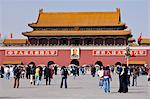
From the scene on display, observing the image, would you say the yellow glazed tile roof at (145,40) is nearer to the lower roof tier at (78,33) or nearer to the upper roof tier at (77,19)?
the upper roof tier at (77,19)

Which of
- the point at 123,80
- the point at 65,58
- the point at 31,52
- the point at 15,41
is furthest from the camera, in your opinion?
the point at 15,41

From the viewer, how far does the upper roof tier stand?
6438cm

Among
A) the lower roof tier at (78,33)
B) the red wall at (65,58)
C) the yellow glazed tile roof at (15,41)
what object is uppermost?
the lower roof tier at (78,33)

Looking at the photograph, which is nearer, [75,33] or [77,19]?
[75,33]

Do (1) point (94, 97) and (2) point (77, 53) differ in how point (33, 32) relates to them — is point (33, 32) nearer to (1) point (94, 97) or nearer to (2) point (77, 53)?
(2) point (77, 53)

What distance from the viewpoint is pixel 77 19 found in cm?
6656

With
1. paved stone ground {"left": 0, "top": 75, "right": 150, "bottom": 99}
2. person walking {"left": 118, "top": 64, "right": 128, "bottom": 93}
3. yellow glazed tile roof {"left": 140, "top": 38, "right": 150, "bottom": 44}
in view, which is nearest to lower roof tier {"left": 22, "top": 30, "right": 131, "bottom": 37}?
yellow glazed tile roof {"left": 140, "top": 38, "right": 150, "bottom": 44}

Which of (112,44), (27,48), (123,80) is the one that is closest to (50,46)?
(27,48)

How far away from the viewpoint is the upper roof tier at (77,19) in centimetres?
6438

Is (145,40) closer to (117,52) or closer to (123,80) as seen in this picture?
(117,52)

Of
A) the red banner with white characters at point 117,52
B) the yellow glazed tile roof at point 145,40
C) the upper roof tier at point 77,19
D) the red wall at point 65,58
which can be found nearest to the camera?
the red banner with white characters at point 117,52

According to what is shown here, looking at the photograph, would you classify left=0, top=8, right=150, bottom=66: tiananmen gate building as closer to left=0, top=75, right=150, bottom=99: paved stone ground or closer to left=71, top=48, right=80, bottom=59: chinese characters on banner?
left=71, top=48, right=80, bottom=59: chinese characters on banner

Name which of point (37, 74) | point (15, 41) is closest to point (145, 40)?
point (15, 41)

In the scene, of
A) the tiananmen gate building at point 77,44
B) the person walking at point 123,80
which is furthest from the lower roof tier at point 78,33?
the person walking at point 123,80
